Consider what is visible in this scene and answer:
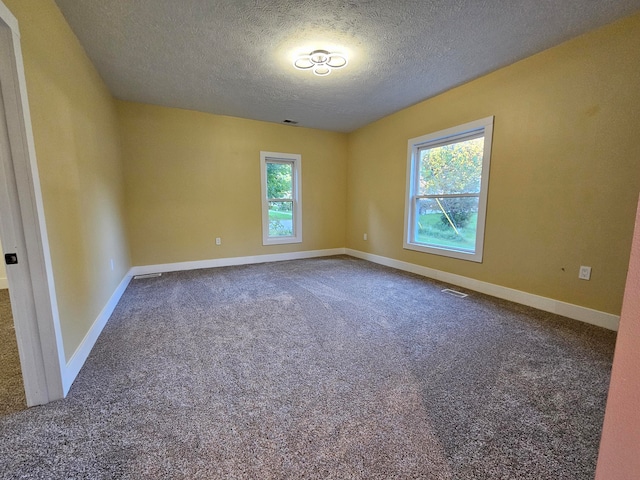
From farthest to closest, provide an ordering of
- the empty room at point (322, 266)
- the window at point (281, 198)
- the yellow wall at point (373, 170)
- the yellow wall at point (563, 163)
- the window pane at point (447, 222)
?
the window at point (281, 198) < the window pane at point (447, 222) < the yellow wall at point (563, 163) < the yellow wall at point (373, 170) < the empty room at point (322, 266)

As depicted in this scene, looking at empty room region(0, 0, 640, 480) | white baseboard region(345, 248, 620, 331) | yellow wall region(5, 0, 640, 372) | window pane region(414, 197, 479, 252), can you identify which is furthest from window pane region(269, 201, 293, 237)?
window pane region(414, 197, 479, 252)

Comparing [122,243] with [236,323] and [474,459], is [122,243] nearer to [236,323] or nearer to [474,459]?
[236,323]

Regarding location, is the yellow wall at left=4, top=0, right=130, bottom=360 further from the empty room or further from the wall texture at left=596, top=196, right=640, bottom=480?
the wall texture at left=596, top=196, right=640, bottom=480

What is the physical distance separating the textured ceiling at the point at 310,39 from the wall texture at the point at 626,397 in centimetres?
225

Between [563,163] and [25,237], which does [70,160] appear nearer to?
[25,237]

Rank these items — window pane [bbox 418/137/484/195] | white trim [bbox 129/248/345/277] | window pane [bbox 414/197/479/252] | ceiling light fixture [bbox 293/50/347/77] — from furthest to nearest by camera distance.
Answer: white trim [bbox 129/248/345/277] → window pane [bbox 414/197/479/252] → window pane [bbox 418/137/484/195] → ceiling light fixture [bbox 293/50/347/77]

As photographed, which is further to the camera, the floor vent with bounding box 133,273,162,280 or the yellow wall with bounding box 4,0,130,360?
the floor vent with bounding box 133,273,162,280

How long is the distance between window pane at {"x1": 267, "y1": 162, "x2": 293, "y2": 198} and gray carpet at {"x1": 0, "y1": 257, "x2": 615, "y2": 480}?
2800mm

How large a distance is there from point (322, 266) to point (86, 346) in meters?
3.24

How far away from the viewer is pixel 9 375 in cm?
168

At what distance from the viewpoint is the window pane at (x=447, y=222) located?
133 inches

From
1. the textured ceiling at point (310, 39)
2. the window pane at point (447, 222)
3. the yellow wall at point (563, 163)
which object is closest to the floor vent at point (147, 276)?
the textured ceiling at point (310, 39)

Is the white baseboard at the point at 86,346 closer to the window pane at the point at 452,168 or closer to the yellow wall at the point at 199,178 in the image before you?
the yellow wall at the point at 199,178

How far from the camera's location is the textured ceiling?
1954 mm
